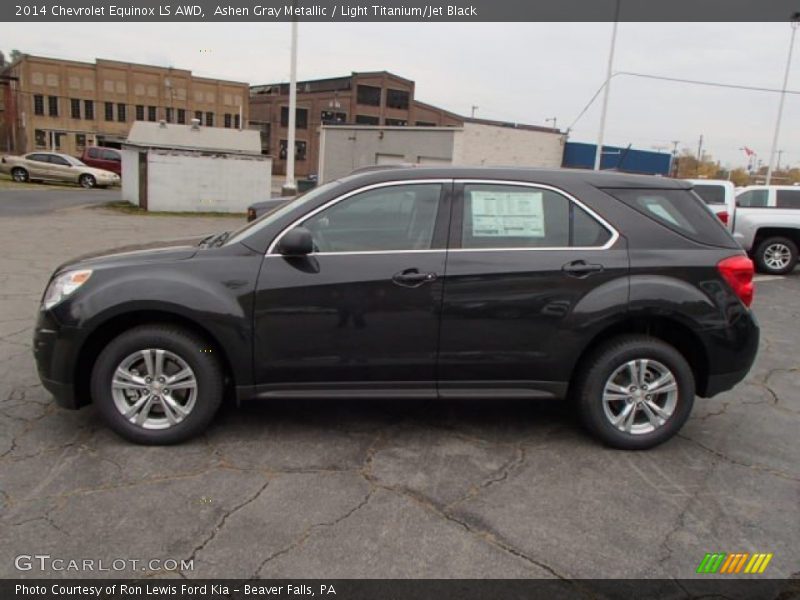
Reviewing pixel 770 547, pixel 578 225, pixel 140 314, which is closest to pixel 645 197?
pixel 578 225

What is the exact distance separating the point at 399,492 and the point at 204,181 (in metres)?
18.0

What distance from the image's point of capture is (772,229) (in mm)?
11117

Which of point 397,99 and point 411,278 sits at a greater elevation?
point 397,99

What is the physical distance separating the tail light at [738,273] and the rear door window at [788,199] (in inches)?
383

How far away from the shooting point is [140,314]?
11.1 feet

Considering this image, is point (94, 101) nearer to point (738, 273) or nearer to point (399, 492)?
point (399, 492)

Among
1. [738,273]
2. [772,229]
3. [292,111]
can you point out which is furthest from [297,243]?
[292,111]

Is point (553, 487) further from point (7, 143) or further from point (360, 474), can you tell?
point (7, 143)

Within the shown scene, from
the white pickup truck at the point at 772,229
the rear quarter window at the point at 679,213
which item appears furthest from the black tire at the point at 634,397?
the white pickup truck at the point at 772,229

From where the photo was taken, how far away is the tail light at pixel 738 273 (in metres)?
3.46

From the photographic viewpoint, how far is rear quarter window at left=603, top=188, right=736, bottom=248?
139 inches

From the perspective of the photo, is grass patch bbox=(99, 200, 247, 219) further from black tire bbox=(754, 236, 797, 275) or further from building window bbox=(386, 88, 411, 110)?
building window bbox=(386, 88, 411, 110)

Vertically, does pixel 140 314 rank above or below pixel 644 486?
above

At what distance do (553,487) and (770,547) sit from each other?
103 cm
